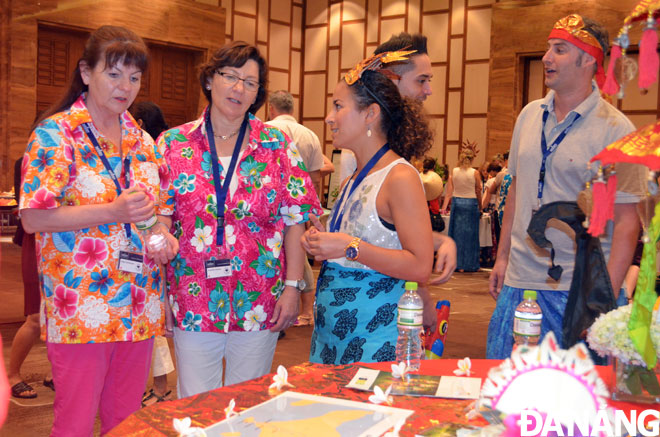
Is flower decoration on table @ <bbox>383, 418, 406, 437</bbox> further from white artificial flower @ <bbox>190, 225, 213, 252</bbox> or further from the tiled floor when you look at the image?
the tiled floor

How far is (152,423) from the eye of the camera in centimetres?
134

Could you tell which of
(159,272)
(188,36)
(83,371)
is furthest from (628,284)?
(188,36)

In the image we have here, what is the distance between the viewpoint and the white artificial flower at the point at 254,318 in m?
2.24

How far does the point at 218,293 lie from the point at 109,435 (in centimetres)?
92

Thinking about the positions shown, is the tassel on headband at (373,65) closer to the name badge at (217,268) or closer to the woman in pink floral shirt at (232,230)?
the woman in pink floral shirt at (232,230)

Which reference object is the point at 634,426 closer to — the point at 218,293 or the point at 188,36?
the point at 218,293

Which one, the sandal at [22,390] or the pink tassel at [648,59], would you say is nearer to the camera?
the pink tassel at [648,59]

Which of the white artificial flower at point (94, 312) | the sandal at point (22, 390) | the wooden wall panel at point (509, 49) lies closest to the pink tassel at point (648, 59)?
the white artificial flower at point (94, 312)

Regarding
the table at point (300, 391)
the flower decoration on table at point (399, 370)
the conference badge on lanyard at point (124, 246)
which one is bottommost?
the table at point (300, 391)

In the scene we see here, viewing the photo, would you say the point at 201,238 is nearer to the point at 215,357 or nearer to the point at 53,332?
the point at 215,357

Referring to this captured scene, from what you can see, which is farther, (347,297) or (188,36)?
(188,36)

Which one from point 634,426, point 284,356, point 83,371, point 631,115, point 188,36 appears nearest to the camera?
point 634,426

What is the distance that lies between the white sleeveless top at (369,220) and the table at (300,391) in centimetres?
57

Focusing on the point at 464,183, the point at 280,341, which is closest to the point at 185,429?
the point at 280,341
